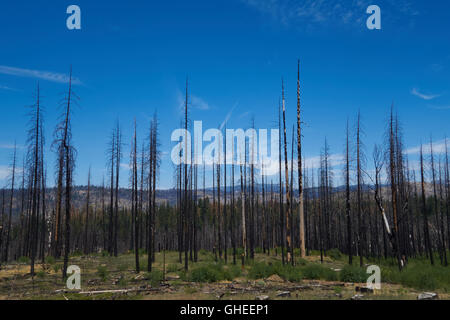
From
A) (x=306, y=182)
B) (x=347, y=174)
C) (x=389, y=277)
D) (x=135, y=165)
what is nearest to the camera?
(x=389, y=277)

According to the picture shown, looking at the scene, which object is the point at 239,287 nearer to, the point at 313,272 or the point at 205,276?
the point at 205,276

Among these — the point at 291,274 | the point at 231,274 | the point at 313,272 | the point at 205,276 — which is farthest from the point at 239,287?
the point at 313,272

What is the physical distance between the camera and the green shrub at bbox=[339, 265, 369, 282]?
16730mm

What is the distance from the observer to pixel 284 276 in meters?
18.0

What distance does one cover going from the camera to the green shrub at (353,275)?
1673 centimetres

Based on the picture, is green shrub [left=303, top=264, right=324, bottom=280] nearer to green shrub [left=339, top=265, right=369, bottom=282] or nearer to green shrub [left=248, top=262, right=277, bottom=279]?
green shrub [left=339, top=265, right=369, bottom=282]

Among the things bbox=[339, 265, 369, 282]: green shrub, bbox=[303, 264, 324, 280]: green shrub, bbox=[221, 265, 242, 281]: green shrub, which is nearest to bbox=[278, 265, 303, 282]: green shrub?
bbox=[303, 264, 324, 280]: green shrub

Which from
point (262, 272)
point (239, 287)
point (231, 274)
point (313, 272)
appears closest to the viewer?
point (239, 287)

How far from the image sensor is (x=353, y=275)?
17.2 m

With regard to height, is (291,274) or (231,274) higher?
(291,274)
